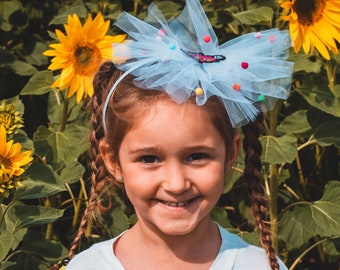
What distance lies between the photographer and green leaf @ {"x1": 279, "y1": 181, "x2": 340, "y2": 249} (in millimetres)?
2561

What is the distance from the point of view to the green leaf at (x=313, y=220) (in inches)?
101

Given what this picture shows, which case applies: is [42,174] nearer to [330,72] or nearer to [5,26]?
[5,26]

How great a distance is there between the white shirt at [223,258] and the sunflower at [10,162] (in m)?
0.55

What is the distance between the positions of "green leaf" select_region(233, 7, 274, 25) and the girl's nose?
0.99 meters

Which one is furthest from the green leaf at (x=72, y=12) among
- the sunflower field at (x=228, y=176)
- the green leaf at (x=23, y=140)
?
the green leaf at (x=23, y=140)

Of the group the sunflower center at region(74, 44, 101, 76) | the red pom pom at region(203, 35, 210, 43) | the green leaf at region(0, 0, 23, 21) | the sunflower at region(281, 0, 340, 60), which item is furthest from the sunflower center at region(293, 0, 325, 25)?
the green leaf at region(0, 0, 23, 21)

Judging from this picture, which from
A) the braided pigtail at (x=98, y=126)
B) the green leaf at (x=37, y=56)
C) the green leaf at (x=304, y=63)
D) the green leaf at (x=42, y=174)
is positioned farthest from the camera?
the green leaf at (x=37, y=56)

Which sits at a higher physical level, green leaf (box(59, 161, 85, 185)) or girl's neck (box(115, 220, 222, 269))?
girl's neck (box(115, 220, 222, 269))

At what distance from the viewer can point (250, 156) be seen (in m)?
1.79

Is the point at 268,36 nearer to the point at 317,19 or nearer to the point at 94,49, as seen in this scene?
the point at 317,19

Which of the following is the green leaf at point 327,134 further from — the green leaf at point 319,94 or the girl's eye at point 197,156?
the girl's eye at point 197,156

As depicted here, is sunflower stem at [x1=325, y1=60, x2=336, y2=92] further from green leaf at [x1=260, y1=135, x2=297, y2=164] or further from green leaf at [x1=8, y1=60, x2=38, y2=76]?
green leaf at [x1=8, y1=60, x2=38, y2=76]

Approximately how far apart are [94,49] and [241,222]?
687mm

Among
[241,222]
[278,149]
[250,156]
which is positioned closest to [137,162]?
[250,156]
